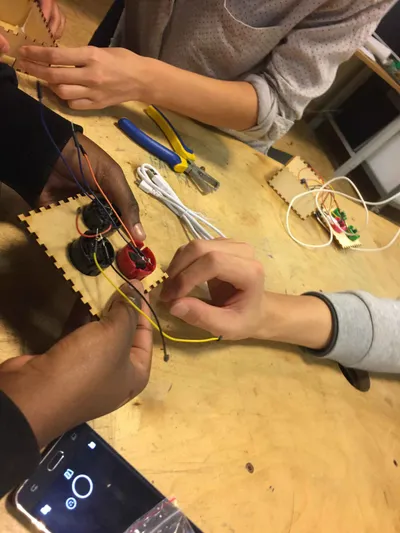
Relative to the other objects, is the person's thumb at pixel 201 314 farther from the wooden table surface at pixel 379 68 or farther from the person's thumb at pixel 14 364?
the wooden table surface at pixel 379 68

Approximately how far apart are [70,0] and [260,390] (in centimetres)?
102

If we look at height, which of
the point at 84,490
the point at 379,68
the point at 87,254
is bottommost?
the point at 84,490

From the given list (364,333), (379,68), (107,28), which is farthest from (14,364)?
(379,68)

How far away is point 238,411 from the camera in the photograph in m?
0.55

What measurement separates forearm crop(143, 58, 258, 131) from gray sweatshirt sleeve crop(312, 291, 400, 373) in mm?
389

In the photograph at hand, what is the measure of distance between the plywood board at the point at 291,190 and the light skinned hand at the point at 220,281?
259mm

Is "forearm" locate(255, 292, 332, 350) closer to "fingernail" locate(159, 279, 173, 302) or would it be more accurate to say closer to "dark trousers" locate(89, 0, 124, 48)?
"fingernail" locate(159, 279, 173, 302)

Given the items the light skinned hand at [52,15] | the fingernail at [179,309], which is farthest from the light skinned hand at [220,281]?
the light skinned hand at [52,15]

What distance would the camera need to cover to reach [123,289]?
48cm

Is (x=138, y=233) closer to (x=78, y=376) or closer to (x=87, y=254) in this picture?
(x=87, y=254)

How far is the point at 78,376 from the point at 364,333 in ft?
1.59

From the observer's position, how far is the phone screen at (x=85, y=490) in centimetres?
39

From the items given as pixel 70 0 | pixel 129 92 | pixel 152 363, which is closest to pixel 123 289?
pixel 152 363

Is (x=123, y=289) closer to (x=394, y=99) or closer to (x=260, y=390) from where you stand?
(x=260, y=390)
